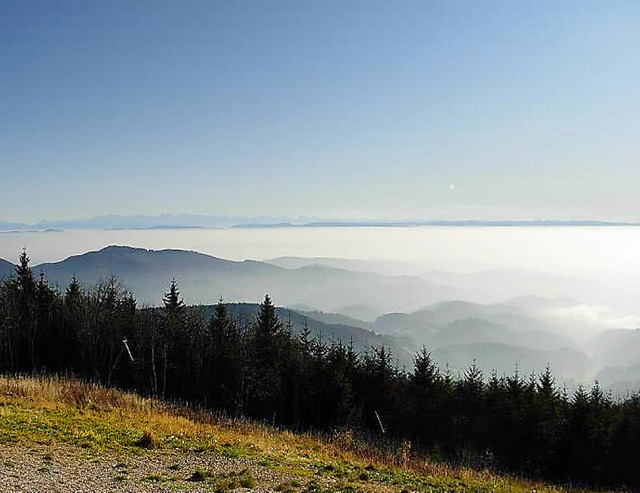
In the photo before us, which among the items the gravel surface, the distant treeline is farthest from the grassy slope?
the distant treeline

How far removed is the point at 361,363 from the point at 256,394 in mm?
9048

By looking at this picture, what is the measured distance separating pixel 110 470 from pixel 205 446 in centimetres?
397

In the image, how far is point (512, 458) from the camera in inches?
1366

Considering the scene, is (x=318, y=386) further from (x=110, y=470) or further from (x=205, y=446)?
(x=110, y=470)

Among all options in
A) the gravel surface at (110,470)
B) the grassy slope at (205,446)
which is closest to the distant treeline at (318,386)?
the grassy slope at (205,446)

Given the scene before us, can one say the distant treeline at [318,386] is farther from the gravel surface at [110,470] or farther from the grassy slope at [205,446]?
the gravel surface at [110,470]

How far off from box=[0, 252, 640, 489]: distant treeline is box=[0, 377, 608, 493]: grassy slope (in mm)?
13309

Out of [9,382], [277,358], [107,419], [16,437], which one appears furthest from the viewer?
[277,358]

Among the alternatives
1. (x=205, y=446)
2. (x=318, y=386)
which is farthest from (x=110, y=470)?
(x=318, y=386)

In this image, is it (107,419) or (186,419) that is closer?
(107,419)

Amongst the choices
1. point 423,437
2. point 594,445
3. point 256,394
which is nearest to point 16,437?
point 256,394

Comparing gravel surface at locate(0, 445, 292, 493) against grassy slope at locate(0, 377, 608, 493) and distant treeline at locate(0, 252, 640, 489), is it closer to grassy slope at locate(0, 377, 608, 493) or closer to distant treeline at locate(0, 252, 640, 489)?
grassy slope at locate(0, 377, 608, 493)

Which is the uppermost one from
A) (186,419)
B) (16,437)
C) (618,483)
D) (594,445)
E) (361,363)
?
(16,437)

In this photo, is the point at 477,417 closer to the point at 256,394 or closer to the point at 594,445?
the point at 594,445
